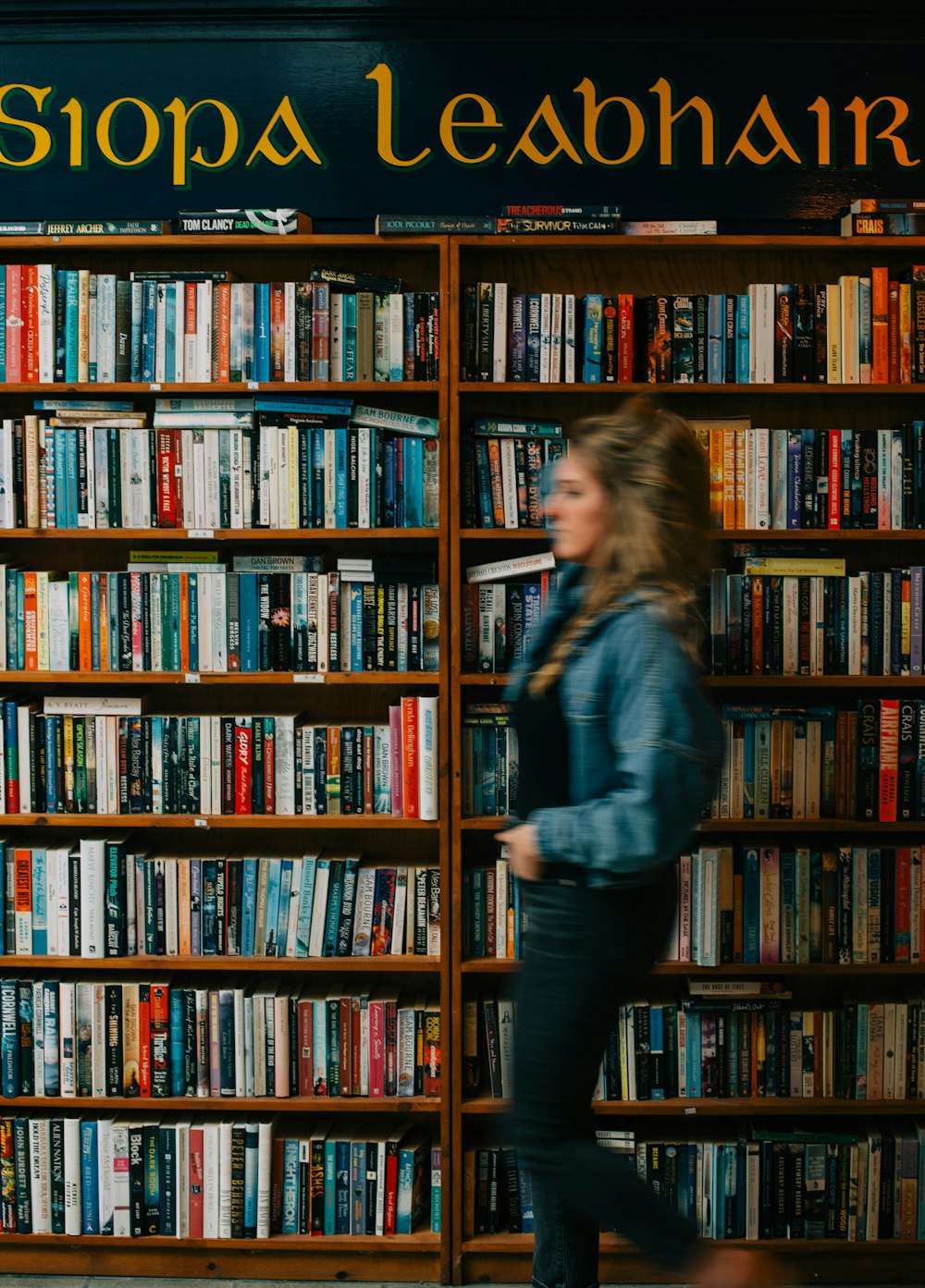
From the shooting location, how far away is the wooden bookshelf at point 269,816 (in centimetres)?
241

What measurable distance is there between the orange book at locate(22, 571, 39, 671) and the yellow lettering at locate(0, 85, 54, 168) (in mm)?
1020

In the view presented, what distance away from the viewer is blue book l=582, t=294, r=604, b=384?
243 cm

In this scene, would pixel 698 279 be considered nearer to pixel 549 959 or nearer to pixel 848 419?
pixel 848 419

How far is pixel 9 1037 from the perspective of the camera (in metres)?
2.48

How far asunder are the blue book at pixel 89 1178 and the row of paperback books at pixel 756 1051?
2.93ft

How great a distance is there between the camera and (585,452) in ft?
5.46

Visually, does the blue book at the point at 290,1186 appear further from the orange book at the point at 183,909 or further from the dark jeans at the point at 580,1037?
the dark jeans at the point at 580,1037

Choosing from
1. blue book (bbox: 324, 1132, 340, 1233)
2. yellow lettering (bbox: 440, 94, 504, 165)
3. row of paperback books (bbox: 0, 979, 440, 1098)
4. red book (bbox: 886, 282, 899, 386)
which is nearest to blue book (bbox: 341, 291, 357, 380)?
yellow lettering (bbox: 440, 94, 504, 165)

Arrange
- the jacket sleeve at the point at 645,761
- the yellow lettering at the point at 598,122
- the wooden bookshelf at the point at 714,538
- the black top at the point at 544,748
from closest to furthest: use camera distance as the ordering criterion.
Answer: the jacket sleeve at the point at 645,761, the black top at the point at 544,748, the wooden bookshelf at the point at 714,538, the yellow lettering at the point at 598,122

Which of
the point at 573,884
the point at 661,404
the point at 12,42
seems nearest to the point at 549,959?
the point at 573,884

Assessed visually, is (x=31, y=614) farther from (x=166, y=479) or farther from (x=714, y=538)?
(x=714, y=538)

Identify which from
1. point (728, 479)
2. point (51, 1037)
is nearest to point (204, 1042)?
point (51, 1037)

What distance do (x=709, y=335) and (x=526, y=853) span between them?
1361 millimetres

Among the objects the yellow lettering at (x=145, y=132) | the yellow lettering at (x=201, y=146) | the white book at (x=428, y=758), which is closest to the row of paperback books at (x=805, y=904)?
the white book at (x=428, y=758)
